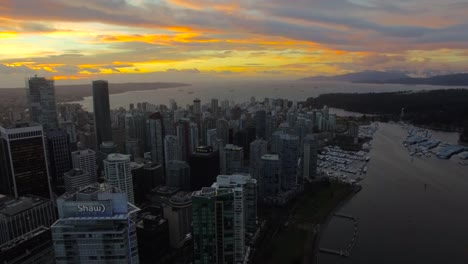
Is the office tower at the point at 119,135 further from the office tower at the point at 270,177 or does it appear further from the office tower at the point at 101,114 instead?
the office tower at the point at 270,177

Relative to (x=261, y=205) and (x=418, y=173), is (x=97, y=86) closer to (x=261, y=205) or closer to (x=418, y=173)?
(x=261, y=205)

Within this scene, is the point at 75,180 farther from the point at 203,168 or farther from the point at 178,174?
the point at 203,168

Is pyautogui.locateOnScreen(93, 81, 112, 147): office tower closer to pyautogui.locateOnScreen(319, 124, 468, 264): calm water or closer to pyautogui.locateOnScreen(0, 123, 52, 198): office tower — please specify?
pyautogui.locateOnScreen(0, 123, 52, 198): office tower

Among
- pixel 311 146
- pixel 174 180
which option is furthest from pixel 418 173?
pixel 174 180

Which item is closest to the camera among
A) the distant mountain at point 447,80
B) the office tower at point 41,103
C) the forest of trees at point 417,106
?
the office tower at point 41,103

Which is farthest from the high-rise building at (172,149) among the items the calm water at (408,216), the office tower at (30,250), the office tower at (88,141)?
the office tower at (30,250)

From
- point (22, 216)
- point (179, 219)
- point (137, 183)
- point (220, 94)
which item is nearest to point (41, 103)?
point (137, 183)
